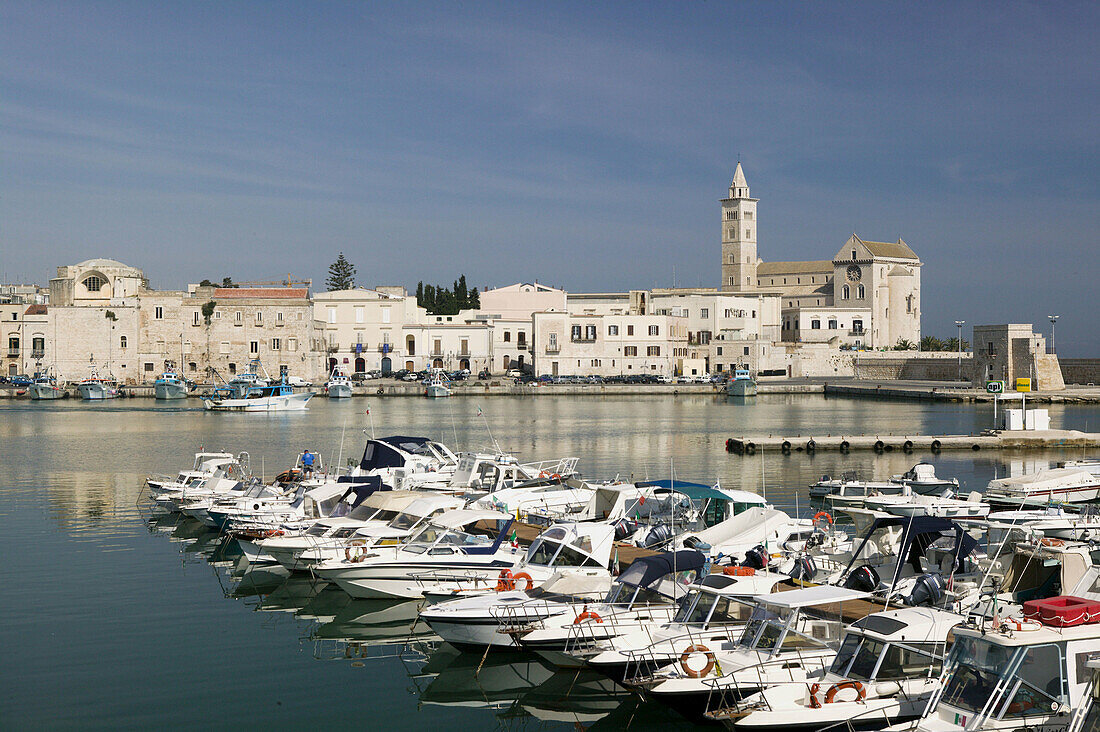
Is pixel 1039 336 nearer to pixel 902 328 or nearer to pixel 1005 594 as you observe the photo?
pixel 902 328

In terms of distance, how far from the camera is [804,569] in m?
15.0

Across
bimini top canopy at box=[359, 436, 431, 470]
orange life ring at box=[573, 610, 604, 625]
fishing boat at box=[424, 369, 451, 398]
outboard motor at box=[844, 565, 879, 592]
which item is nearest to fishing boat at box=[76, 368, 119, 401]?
fishing boat at box=[424, 369, 451, 398]

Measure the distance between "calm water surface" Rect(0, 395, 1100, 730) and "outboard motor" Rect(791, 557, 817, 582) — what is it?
3.84 m

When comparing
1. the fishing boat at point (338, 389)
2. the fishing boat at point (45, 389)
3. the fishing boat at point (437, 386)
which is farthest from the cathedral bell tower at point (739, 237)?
the fishing boat at point (45, 389)

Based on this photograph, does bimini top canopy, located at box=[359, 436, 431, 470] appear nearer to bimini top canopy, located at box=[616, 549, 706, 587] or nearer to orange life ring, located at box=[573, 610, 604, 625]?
bimini top canopy, located at box=[616, 549, 706, 587]

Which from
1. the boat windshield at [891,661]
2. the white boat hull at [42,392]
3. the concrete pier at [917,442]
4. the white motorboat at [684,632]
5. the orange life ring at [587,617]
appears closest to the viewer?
the boat windshield at [891,661]

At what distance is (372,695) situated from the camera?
41.4 feet

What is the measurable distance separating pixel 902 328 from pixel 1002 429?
7255cm

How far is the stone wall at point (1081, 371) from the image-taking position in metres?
81.3

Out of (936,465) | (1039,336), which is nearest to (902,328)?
(1039,336)

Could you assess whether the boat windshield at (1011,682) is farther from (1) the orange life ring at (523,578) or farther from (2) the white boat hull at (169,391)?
(2) the white boat hull at (169,391)

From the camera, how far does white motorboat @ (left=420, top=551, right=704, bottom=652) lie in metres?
13.0

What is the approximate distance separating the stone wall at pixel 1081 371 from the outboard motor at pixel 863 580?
7679 cm

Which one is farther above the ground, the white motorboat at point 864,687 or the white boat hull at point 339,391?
the white boat hull at point 339,391
